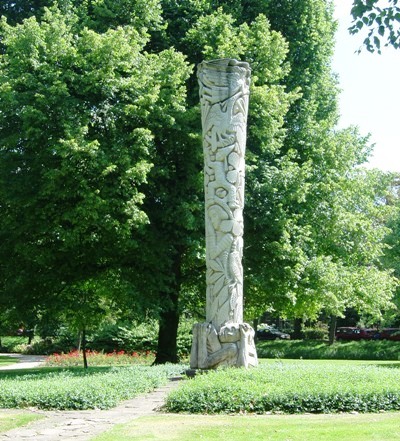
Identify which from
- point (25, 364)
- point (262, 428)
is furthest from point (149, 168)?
point (25, 364)

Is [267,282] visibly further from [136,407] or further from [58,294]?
[136,407]

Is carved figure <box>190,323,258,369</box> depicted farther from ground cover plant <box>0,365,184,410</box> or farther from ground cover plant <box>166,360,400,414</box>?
ground cover plant <box>166,360,400,414</box>

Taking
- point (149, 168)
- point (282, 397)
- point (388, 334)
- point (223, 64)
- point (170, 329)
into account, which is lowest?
point (282, 397)

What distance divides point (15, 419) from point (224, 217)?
24.0 feet

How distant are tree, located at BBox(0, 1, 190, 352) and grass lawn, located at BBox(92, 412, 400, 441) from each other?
7584mm

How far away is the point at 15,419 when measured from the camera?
30.0ft

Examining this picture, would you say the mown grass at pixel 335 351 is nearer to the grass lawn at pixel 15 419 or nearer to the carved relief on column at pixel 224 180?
the carved relief on column at pixel 224 180

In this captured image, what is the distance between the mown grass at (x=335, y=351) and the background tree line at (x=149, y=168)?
9.70 m

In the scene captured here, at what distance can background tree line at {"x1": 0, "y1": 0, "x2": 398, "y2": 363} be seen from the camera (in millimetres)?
16438

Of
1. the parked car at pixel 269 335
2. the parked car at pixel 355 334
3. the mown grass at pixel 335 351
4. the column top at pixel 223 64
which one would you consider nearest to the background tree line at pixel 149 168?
the column top at pixel 223 64

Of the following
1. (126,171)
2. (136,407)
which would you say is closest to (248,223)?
(126,171)

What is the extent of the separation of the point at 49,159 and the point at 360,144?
13303mm

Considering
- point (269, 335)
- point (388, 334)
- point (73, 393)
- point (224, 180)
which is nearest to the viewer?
point (73, 393)

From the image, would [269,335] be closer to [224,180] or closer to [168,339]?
[168,339]
